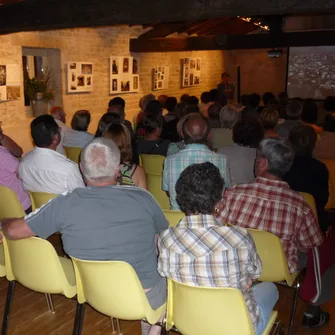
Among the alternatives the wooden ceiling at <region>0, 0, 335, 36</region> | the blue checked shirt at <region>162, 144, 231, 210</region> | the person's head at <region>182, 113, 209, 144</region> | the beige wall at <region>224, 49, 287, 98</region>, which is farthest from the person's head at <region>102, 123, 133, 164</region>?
the beige wall at <region>224, 49, 287, 98</region>

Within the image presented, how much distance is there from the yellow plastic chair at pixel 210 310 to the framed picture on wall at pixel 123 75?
24.8 ft

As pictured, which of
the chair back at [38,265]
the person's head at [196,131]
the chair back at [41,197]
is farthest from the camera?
the person's head at [196,131]

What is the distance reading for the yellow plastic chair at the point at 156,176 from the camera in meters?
4.21

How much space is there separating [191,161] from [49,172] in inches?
44.1

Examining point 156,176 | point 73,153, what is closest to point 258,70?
point 73,153

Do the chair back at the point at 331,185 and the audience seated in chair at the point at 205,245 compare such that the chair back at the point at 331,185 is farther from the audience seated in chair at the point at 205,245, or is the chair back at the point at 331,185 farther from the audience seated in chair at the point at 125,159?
the audience seated in chair at the point at 205,245

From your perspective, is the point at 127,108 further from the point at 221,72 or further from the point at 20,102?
the point at 221,72

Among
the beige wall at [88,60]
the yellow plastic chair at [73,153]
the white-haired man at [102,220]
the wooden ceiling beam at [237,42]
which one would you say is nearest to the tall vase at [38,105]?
the beige wall at [88,60]

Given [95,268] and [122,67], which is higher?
[122,67]

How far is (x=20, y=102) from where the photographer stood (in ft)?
23.2

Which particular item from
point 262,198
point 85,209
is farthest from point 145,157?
point 85,209

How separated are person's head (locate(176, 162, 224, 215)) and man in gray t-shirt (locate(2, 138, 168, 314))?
34cm

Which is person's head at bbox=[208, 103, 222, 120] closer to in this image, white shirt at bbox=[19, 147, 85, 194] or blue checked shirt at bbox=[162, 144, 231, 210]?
blue checked shirt at bbox=[162, 144, 231, 210]

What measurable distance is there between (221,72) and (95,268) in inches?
505
